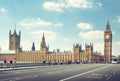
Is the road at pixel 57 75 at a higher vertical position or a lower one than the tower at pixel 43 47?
lower

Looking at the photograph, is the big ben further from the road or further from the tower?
the road

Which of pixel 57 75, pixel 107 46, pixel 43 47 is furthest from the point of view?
pixel 43 47

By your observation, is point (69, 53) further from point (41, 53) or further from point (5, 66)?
point (5, 66)

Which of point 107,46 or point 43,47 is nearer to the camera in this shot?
point 107,46

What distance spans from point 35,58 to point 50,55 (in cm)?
1159

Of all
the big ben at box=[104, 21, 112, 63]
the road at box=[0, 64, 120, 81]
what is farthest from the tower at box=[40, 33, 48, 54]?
the road at box=[0, 64, 120, 81]

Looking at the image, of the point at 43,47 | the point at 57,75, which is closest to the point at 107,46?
the point at 43,47

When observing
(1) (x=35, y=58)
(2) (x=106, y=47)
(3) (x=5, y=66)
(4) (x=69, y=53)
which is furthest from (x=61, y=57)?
(3) (x=5, y=66)

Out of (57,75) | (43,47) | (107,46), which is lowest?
(57,75)

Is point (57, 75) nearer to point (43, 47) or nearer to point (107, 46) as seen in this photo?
point (107, 46)

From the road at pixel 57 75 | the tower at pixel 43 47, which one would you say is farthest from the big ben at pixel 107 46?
the road at pixel 57 75

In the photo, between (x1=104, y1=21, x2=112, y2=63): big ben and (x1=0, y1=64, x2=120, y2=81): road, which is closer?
(x1=0, y1=64, x2=120, y2=81): road

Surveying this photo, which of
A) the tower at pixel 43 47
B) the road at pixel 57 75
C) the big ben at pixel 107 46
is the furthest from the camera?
the tower at pixel 43 47

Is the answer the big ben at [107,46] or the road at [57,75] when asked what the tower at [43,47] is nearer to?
the big ben at [107,46]
